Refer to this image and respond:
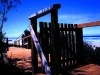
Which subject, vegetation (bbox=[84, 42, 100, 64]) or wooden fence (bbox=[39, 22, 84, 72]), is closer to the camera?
wooden fence (bbox=[39, 22, 84, 72])

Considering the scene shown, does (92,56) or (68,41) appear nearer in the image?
(68,41)

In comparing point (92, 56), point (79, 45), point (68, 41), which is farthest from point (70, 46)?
point (92, 56)

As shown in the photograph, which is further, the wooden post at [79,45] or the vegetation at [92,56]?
the vegetation at [92,56]

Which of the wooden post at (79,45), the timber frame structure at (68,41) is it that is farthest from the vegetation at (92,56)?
the timber frame structure at (68,41)

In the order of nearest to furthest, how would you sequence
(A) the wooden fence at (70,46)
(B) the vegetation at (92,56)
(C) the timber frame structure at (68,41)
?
(C) the timber frame structure at (68,41) < (A) the wooden fence at (70,46) < (B) the vegetation at (92,56)

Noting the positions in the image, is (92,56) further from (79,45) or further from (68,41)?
(68,41)

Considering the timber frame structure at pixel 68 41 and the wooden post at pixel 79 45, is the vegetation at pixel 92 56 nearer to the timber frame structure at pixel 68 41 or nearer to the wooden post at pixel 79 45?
the wooden post at pixel 79 45

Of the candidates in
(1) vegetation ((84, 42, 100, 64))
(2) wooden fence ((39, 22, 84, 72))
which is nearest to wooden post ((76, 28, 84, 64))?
(2) wooden fence ((39, 22, 84, 72))

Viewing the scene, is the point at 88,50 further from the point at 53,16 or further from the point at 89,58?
the point at 53,16

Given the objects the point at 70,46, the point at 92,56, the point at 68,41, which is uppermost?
the point at 68,41

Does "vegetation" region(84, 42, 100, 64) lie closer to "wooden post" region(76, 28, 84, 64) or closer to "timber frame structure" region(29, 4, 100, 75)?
"wooden post" region(76, 28, 84, 64)

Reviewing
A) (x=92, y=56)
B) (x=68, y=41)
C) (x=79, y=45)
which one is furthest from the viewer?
(x=92, y=56)

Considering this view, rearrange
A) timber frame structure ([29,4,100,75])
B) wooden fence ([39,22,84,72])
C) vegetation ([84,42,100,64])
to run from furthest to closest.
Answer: vegetation ([84,42,100,64]) < wooden fence ([39,22,84,72]) < timber frame structure ([29,4,100,75])

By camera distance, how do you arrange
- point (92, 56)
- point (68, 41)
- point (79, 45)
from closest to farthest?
point (68, 41) < point (79, 45) < point (92, 56)
